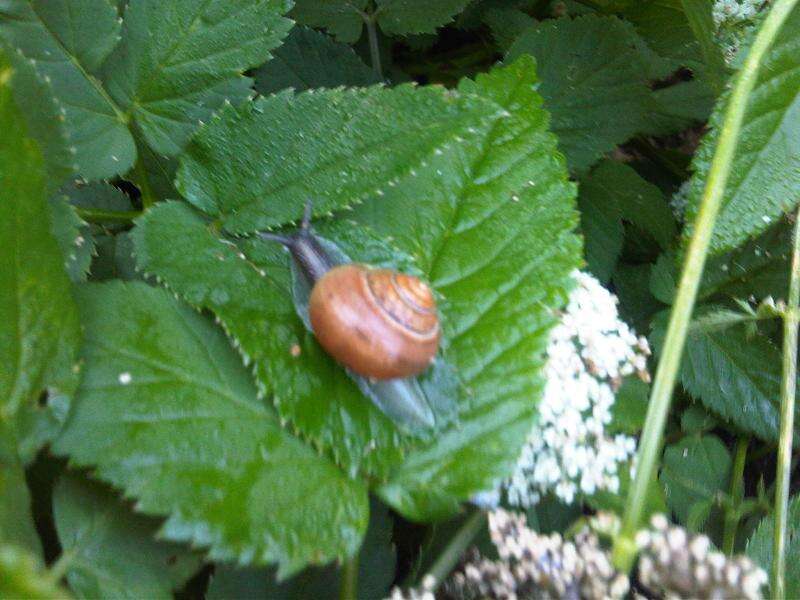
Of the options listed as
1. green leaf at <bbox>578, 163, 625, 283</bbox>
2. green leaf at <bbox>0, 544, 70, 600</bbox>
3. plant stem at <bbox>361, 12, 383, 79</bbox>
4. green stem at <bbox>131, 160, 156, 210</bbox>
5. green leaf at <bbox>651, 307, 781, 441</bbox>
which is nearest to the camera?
green leaf at <bbox>0, 544, 70, 600</bbox>

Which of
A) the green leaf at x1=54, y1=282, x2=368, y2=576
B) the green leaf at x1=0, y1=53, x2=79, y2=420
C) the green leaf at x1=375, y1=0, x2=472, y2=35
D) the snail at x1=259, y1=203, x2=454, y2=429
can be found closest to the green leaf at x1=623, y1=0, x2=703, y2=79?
the green leaf at x1=375, y1=0, x2=472, y2=35

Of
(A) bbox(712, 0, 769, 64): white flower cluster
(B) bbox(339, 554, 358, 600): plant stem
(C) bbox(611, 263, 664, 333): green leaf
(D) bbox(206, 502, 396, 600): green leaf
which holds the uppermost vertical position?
(A) bbox(712, 0, 769, 64): white flower cluster

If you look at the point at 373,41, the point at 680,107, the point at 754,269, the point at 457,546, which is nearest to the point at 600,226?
the point at 754,269

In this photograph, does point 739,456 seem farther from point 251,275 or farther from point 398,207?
point 251,275

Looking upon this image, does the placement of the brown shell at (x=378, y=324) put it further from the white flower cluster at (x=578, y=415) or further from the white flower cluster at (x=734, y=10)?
the white flower cluster at (x=734, y=10)

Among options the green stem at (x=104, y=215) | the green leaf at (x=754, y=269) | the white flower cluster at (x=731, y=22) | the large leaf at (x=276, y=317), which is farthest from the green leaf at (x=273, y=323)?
the white flower cluster at (x=731, y=22)

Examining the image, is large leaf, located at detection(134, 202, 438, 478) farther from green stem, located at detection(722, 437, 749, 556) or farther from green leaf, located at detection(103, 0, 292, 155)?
green stem, located at detection(722, 437, 749, 556)
